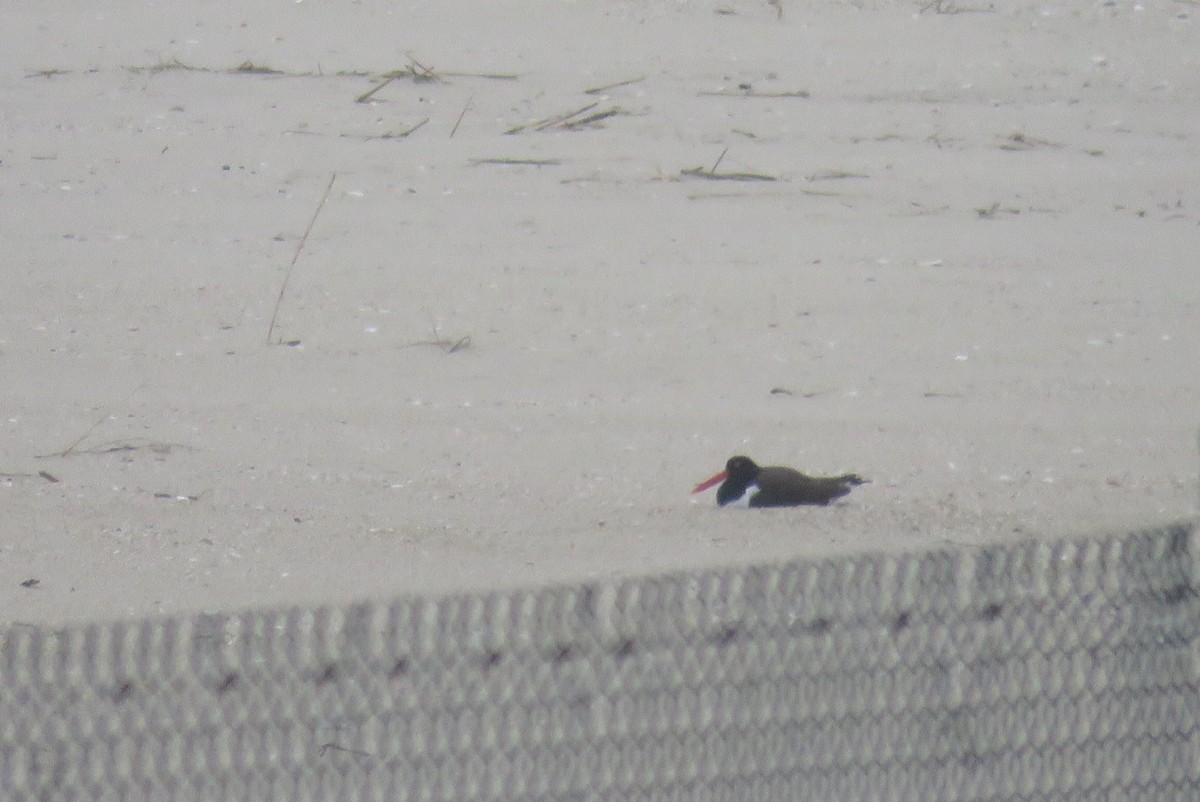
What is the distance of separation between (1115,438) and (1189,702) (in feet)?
8.92

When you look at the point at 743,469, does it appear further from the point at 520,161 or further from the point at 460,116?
the point at 460,116

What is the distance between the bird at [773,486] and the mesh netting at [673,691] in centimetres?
181

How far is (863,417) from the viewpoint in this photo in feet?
16.9

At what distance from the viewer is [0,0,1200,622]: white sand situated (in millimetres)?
4340

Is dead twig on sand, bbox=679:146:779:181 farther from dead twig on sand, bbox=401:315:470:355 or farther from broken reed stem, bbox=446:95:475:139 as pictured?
dead twig on sand, bbox=401:315:470:355

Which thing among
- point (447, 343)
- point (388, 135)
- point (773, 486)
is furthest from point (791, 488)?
point (388, 135)

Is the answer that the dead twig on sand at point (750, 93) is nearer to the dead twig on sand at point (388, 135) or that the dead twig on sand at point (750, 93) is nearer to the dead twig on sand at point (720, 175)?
the dead twig on sand at point (720, 175)

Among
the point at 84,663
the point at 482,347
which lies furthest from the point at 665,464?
the point at 84,663

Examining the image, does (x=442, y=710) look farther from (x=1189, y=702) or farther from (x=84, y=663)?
(x=1189, y=702)

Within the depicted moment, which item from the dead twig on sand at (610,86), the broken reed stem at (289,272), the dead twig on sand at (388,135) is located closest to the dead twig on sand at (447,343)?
the broken reed stem at (289,272)

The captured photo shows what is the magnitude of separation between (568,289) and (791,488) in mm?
2192

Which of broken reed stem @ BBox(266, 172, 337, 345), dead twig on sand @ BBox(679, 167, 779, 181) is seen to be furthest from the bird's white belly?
dead twig on sand @ BBox(679, 167, 779, 181)

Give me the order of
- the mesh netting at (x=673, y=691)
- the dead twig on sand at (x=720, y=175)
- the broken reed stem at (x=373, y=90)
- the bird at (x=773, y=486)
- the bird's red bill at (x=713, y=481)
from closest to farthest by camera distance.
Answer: the mesh netting at (x=673, y=691)
the bird at (x=773, y=486)
the bird's red bill at (x=713, y=481)
the dead twig on sand at (x=720, y=175)
the broken reed stem at (x=373, y=90)

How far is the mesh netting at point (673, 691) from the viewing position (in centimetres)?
210
